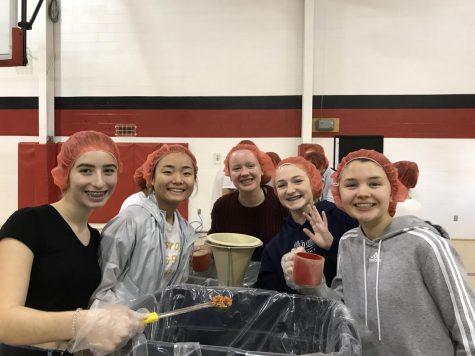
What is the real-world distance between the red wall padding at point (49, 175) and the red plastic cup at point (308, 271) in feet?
15.4

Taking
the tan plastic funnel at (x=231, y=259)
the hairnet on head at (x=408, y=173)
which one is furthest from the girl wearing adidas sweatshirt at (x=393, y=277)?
the hairnet on head at (x=408, y=173)

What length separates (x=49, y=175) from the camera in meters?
5.93

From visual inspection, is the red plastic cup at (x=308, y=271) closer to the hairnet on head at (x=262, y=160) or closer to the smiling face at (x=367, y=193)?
the smiling face at (x=367, y=193)

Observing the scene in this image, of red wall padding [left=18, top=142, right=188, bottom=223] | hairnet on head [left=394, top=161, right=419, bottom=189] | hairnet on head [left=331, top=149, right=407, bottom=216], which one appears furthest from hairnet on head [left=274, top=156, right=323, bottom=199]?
red wall padding [left=18, top=142, right=188, bottom=223]

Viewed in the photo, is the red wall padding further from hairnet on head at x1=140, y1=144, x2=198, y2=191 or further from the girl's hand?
the girl's hand

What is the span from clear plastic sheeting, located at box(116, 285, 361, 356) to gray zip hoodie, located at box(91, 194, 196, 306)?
0.66 feet

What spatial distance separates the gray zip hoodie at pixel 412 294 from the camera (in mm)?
1085

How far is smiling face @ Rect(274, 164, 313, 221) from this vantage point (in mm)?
1771

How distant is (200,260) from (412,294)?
3.78 ft

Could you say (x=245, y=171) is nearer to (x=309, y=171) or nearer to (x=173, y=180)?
(x=309, y=171)

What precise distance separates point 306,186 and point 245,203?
74 cm

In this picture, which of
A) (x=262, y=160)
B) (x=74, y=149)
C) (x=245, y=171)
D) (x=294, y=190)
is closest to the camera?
(x=74, y=149)

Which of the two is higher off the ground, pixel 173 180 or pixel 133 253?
pixel 173 180

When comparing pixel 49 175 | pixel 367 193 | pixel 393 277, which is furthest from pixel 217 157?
pixel 393 277
